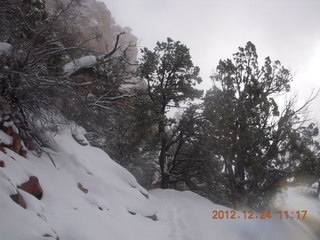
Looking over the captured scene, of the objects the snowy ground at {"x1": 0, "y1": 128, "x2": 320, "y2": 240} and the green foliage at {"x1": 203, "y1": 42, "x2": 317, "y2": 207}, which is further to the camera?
the green foliage at {"x1": 203, "y1": 42, "x2": 317, "y2": 207}

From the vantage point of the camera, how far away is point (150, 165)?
15055mm

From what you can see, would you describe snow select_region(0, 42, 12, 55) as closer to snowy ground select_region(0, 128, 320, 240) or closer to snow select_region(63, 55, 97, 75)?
snowy ground select_region(0, 128, 320, 240)

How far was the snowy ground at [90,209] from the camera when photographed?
114 inches

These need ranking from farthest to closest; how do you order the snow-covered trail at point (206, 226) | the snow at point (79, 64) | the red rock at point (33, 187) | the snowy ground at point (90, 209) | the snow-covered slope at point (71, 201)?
the snow at point (79, 64) → the snow-covered trail at point (206, 226) → the red rock at point (33, 187) → the snowy ground at point (90, 209) → the snow-covered slope at point (71, 201)

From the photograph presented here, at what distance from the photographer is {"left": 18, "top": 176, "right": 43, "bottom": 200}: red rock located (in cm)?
354

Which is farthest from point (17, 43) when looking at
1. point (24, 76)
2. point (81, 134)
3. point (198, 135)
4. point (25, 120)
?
point (198, 135)

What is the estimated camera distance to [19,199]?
2.99 m

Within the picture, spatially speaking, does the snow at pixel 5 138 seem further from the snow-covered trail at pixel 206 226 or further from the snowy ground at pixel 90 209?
the snow-covered trail at pixel 206 226

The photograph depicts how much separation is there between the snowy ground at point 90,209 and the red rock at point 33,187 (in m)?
0.09

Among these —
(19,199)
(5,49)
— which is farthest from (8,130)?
(19,199)

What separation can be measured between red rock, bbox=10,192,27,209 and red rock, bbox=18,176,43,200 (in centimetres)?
50

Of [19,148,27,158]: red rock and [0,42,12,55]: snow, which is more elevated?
[0,42,12,55]: snow

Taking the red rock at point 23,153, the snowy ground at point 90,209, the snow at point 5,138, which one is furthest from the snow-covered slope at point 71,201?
the snow at point 5,138

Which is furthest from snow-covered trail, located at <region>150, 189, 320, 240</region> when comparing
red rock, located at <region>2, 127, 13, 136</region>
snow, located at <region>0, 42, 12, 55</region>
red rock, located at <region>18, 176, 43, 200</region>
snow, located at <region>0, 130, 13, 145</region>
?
A: snow, located at <region>0, 42, 12, 55</region>
